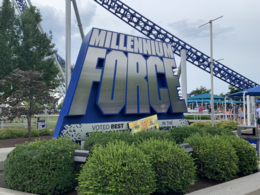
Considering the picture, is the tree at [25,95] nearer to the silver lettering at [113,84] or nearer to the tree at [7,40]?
the silver lettering at [113,84]

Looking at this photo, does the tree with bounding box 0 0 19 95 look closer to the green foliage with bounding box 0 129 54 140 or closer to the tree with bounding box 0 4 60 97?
the tree with bounding box 0 4 60 97

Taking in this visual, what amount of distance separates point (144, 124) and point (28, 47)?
44.1 feet

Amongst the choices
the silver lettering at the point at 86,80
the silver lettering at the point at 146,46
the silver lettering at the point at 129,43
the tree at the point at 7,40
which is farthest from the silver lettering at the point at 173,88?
the tree at the point at 7,40

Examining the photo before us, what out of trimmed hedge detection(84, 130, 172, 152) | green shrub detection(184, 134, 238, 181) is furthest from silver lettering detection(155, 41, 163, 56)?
green shrub detection(184, 134, 238, 181)

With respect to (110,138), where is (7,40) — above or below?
above

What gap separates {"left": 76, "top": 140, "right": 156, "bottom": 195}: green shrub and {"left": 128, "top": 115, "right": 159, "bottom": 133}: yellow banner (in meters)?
3.82

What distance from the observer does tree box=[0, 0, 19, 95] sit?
46.0ft

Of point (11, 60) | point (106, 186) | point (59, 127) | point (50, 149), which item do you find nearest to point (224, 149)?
point (106, 186)

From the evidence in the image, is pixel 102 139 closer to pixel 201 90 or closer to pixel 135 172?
pixel 135 172

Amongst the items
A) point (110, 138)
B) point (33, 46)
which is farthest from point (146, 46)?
point (33, 46)

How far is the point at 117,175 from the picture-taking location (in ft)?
8.68

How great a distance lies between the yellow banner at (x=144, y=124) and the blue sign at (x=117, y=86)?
8.8 inches

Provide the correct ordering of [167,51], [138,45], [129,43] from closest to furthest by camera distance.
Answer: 1. [129,43]
2. [138,45]
3. [167,51]

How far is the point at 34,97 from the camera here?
322 inches
